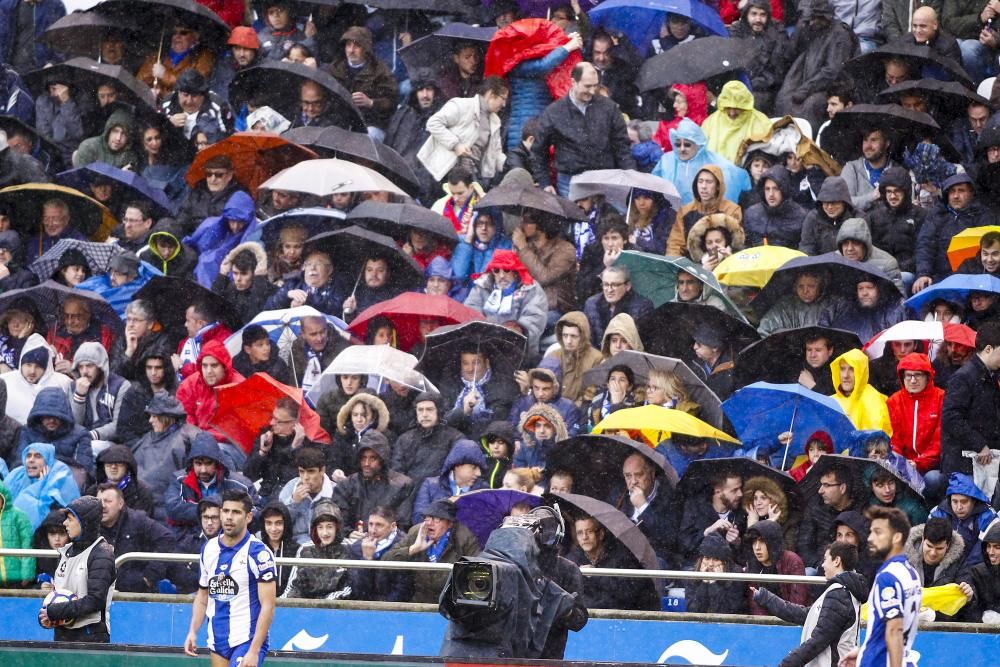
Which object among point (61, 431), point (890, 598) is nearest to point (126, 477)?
point (61, 431)

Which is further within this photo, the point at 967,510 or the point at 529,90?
the point at 529,90

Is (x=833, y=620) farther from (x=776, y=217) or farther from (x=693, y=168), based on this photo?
(x=693, y=168)

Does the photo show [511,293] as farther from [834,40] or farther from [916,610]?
[916,610]

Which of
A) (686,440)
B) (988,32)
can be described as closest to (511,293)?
(686,440)

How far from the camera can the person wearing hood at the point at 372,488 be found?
1565cm

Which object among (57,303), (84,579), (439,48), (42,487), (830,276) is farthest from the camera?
(439,48)

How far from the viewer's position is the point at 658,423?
613 inches

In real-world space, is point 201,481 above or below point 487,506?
below

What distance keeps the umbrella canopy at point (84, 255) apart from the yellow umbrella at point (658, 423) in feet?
16.7

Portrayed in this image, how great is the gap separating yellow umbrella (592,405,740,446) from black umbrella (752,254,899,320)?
191 cm

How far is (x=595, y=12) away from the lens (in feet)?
70.2

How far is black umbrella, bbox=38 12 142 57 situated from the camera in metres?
21.8

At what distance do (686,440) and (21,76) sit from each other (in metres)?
8.96

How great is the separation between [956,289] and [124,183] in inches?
289
